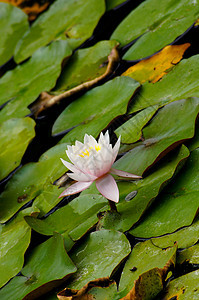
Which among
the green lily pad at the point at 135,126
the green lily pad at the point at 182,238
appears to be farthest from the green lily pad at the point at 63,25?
the green lily pad at the point at 182,238

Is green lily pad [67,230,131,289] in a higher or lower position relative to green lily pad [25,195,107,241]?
lower

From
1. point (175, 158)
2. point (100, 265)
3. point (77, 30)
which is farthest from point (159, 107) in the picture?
point (77, 30)

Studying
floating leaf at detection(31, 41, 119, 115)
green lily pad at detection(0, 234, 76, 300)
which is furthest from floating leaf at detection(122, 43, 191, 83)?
green lily pad at detection(0, 234, 76, 300)

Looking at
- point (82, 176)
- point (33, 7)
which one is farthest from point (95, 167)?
point (33, 7)

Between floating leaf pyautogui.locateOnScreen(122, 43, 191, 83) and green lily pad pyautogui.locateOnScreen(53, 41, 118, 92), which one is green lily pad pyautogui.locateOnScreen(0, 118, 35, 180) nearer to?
green lily pad pyautogui.locateOnScreen(53, 41, 118, 92)

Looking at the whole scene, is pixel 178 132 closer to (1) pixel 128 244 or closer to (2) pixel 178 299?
(1) pixel 128 244

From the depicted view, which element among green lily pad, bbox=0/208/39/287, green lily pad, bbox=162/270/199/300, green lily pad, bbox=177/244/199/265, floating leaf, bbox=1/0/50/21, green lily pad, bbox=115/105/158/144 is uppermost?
floating leaf, bbox=1/0/50/21

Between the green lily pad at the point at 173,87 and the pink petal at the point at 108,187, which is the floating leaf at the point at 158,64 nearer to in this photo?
the green lily pad at the point at 173,87
